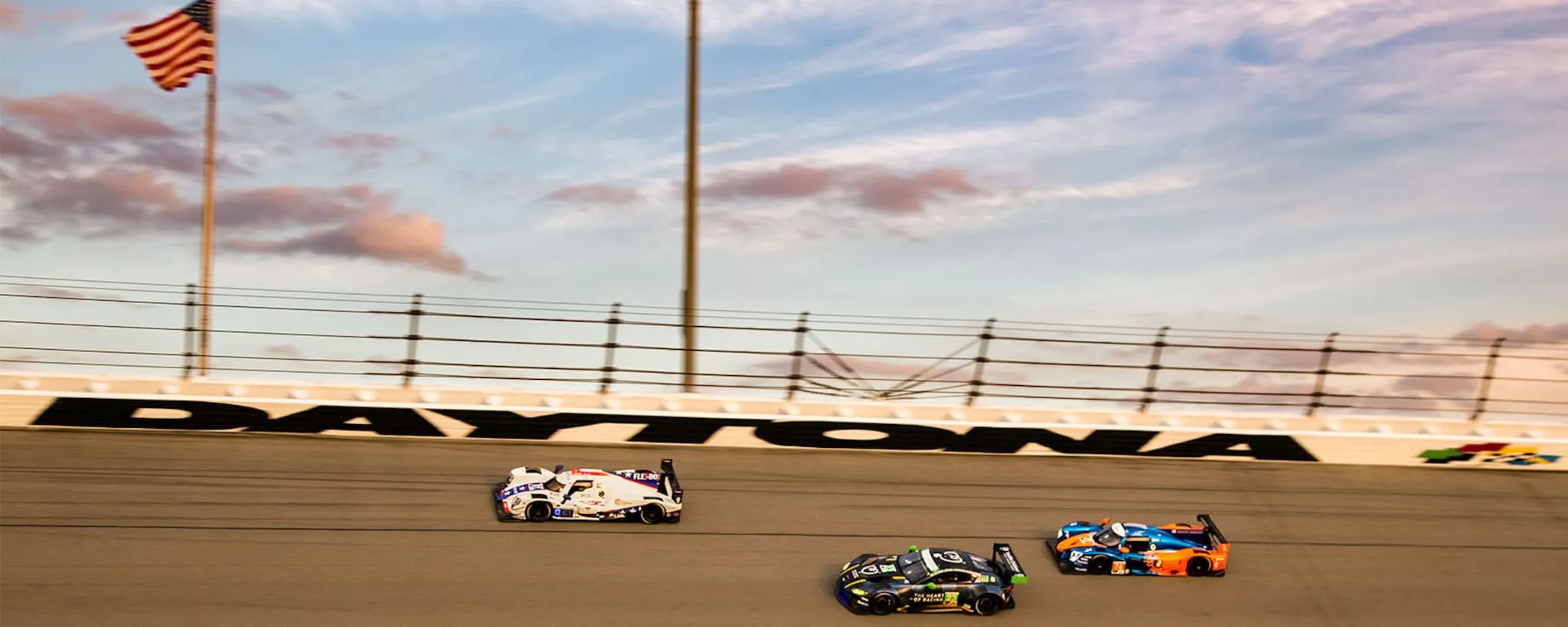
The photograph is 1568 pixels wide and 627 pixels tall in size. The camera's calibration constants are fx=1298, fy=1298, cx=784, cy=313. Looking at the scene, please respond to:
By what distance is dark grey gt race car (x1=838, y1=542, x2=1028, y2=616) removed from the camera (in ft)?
39.1

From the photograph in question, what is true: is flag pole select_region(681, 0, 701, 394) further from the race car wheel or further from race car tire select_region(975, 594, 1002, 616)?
race car tire select_region(975, 594, 1002, 616)

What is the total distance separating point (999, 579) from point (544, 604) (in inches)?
166

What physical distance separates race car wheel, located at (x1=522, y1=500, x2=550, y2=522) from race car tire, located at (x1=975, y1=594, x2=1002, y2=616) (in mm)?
4509

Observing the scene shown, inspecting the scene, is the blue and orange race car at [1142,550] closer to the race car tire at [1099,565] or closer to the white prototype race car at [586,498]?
the race car tire at [1099,565]

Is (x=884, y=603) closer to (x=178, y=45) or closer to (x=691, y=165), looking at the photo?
(x=691, y=165)

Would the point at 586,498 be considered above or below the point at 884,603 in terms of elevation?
above

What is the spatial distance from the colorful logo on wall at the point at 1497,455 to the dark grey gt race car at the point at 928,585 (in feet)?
28.7

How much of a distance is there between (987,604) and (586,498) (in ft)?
13.9

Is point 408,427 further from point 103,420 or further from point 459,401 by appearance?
point 103,420

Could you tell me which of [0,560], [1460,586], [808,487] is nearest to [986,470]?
[808,487]

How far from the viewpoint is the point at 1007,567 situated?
12281 mm

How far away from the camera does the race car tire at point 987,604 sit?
39.4 ft

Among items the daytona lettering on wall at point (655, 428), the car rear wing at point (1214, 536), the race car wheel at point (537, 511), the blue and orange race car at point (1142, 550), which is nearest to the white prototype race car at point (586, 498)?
the race car wheel at point (537, 511)

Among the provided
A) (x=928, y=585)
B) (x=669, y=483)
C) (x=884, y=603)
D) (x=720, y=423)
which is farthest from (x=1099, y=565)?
(x=720, y=423)
